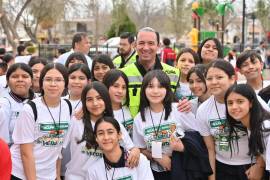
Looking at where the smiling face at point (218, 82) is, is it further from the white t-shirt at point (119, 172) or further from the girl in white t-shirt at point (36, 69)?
the girl in white t-shirt at point (36, 69)

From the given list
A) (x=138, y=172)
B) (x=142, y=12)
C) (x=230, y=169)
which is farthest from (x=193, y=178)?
(x=142, y=12)

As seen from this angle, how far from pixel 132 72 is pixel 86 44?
3988 millimetres

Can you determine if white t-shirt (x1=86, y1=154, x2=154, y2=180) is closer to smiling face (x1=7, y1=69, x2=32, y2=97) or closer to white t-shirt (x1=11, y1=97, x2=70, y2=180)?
white t-shirt (x1=11, y1=97, x2=70, y2=180)

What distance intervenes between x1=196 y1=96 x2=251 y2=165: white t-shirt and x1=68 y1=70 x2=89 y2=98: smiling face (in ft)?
4.22

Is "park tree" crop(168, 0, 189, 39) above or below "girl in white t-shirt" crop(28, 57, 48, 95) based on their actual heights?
above

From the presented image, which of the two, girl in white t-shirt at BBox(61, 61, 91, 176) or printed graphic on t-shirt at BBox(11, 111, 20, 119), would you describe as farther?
girl in white t-shirt at BBox(61, 61, 91, 176)

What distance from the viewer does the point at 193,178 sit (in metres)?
4.19

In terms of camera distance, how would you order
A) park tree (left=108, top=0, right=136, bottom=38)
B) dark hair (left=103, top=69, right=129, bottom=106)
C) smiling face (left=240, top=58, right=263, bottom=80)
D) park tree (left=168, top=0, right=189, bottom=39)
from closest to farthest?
dark hair (left=103, top=69, right=129, bottom=106) < smiling face (left=240, top=58, right=263, bottom=80) < park tree (left=108, top=0, right=136, bottom=38) < park tree (left=168, top=0, right=189, bottom=39)

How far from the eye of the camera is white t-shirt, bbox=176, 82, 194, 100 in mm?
5062

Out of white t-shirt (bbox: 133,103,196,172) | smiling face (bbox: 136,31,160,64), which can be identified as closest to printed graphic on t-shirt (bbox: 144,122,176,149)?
white t-shirt (bbox: 133,103,196,172)

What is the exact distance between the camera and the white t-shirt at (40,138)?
3.84 m

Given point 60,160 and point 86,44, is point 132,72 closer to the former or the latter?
point 60,160

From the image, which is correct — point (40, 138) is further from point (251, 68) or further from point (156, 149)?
point (251, 68)

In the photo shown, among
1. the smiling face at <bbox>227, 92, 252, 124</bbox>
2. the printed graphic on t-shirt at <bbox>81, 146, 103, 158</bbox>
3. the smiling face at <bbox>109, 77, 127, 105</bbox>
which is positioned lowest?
the printed graphic on t-shirt at <bbox>81, 146, 103, 158</bbox>
